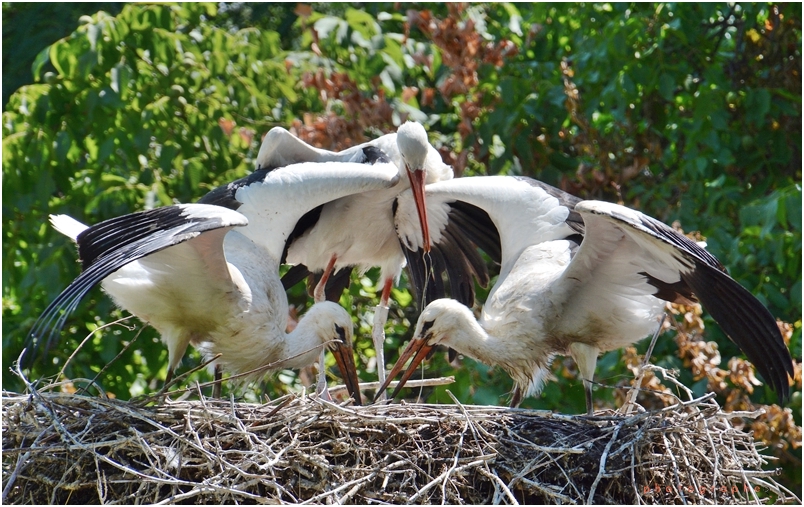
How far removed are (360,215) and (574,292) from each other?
1.42 metres

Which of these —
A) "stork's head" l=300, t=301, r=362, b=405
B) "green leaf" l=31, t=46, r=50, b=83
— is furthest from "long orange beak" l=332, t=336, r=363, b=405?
"green leaf" l=31, t=46, r=50, b=83

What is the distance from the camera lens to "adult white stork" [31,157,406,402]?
4.16 meters

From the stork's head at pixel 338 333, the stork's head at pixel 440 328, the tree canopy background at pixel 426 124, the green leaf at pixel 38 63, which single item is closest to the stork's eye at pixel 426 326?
the stork's head at pixel 440 328

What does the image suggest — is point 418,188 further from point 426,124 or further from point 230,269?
point 426,124

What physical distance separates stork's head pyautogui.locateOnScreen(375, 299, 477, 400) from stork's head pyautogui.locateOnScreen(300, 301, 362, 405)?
0.59 ft

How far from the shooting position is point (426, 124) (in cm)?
701

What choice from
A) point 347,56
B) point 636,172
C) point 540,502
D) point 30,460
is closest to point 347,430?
point 540,502

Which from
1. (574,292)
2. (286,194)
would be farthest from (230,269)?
(574,292)

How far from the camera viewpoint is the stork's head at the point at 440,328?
4.74 meters

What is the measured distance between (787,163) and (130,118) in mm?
3782

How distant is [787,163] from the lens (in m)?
6.38

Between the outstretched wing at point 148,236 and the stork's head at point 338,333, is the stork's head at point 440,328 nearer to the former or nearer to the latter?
the stork's head at point 338,333

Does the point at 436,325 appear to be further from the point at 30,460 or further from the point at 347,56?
the point at 347,56

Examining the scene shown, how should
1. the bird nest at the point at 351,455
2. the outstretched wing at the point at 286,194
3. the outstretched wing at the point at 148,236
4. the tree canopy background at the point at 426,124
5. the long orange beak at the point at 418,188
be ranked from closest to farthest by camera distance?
the bird nest at the point at 351,455
the outstretched wing at the point at 148,236
the outstretched wing at the point at 286,194
the long orange beak at the point at 418,188
the tree canopy background at the point at 426,124
